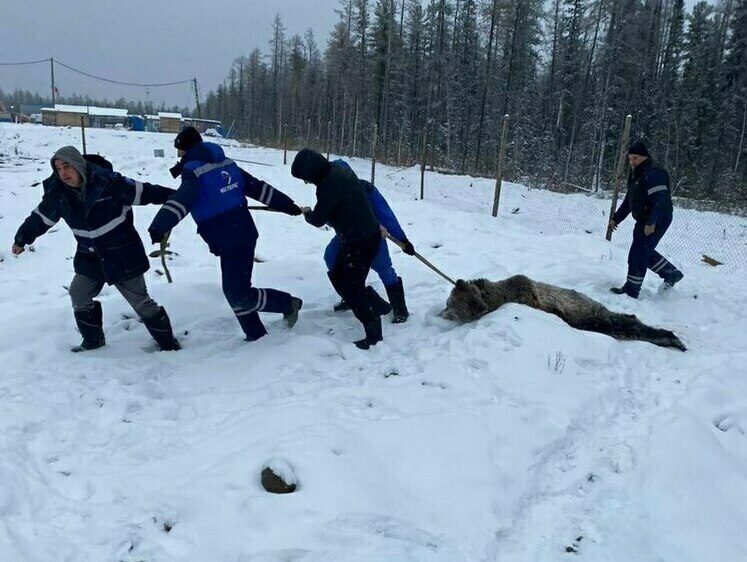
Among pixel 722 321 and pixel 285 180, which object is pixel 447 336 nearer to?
pixel 722 321

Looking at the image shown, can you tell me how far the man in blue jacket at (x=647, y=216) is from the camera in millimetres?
5586

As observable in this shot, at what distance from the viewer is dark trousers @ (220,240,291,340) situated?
4.15 meters

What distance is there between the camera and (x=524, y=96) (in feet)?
107

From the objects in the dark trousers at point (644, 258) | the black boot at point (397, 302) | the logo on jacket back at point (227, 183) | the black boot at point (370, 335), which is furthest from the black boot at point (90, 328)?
the dark trousers at point (644, 258)

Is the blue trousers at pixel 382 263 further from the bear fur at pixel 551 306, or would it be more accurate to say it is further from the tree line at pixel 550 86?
the tree line at pixel 550 86

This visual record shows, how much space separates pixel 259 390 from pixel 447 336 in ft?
5.53

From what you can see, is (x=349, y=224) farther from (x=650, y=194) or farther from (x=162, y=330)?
(x=650, y=194)

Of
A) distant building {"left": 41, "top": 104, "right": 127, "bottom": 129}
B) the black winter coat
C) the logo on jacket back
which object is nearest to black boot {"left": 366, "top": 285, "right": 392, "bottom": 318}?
the logo on jacket back

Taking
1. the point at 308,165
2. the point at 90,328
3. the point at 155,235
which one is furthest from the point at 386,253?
the point at 90,328

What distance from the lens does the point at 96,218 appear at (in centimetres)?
389

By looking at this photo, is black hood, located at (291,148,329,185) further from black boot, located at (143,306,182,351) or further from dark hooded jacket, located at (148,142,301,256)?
black boot, located at (143,306,182,351)

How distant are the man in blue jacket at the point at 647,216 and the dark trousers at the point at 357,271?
315cm

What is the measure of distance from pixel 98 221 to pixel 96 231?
8cm

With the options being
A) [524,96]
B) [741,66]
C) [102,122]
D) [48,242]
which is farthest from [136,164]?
[102,122]
